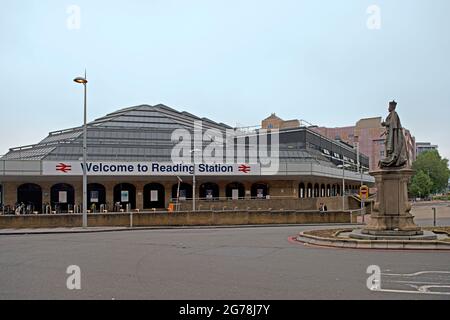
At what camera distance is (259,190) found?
5269 cm

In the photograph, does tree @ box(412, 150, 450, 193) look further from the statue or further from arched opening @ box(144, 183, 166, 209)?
the statue

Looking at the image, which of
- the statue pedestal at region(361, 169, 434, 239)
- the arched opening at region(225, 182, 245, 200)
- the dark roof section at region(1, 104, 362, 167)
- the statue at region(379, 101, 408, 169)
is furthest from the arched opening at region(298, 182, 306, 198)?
the statue pedestal at region(361, 169, 434, 239)

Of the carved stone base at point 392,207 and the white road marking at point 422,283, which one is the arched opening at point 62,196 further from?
the white road marking at point 422,283

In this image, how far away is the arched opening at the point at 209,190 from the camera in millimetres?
51438

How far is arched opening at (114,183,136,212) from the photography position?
158 ft

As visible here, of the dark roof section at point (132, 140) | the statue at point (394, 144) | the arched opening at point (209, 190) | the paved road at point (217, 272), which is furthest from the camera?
the arched opening at point (209, 190)

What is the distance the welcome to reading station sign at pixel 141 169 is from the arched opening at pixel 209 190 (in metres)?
4.30

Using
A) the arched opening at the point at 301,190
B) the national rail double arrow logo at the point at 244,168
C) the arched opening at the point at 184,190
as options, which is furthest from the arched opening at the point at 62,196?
Result: the arched opening at the point at 301,190

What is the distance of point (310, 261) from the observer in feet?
40.8

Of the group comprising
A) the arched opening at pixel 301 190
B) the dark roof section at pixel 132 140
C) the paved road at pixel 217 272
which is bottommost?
the paved road at pixel 217 272

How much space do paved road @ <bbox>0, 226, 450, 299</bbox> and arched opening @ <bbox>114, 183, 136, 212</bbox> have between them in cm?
3161
